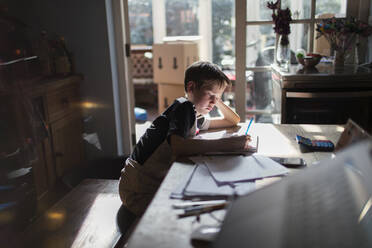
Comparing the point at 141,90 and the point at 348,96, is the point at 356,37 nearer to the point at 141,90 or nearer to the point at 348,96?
the point at 348,96

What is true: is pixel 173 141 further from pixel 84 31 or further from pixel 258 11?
pixel 84 31

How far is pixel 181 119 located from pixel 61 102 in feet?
5.66

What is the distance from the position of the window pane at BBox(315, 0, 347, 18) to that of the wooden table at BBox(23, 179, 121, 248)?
1959 millimetres

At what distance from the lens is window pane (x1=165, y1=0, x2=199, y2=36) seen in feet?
21.7

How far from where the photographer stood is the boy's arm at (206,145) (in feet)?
4.43

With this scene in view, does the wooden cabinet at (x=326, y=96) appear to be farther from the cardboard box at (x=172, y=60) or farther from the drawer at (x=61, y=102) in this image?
the cardboard box at (x=172, y=60)

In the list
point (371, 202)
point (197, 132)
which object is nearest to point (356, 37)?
point (197, 132)

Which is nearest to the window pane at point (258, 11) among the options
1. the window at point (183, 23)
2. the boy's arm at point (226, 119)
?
the boy's arm at point (226, 119)

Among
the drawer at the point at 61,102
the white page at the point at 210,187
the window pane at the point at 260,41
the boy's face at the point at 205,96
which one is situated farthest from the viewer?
the window pane at the point at 260,41

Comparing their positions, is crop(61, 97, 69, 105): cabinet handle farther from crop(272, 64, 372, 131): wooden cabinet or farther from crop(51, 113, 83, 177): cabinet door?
crop(272, 64, 372, 131): wooden cabinet

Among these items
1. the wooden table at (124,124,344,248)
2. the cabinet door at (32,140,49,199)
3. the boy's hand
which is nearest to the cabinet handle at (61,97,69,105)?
the cabinet door at (32,140,49,199)

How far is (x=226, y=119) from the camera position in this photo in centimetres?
179

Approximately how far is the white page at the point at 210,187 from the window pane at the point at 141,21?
19.3ft

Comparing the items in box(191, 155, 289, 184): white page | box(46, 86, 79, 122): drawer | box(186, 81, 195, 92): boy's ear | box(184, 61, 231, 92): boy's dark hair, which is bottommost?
box(46, 86, 79, 122): drawer
